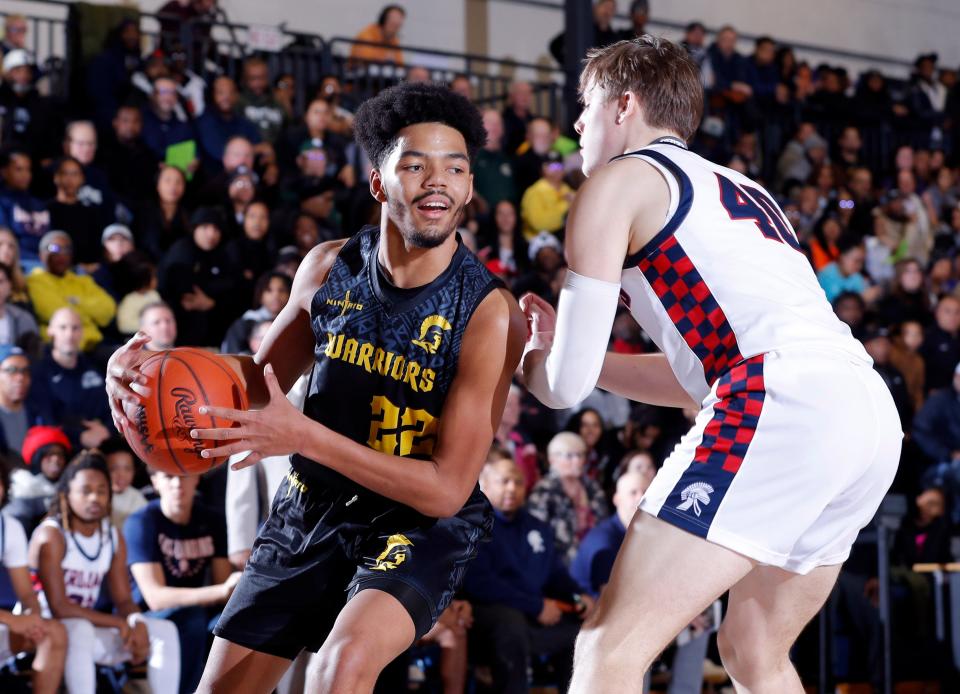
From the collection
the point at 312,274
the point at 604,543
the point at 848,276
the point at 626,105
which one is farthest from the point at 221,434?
the point at 848,276

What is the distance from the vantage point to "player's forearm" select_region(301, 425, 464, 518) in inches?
120

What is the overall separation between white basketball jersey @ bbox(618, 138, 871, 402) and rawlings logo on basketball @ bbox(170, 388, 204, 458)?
1131 mm

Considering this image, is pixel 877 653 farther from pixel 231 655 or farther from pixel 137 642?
pixel 231 655

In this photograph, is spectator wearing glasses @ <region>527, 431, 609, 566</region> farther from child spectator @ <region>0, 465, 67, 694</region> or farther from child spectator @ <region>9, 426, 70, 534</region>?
child spectator @ <region>0, 465, 67, 694</region>

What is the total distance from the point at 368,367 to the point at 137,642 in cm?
318

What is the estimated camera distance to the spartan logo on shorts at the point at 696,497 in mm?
2838

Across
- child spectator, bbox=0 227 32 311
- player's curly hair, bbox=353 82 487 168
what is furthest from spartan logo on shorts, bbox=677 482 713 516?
child spectator, bbox=0 227 32 311

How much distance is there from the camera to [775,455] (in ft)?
9.35

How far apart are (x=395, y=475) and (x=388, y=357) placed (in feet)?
1.25

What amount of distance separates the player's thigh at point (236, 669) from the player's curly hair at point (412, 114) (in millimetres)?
1391

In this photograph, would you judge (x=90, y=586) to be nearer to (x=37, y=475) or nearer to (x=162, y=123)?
(x=37, y=475)

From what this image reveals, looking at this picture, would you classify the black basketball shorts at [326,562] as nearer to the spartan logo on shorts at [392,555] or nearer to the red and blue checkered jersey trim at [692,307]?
the spartan logo on shorts at [392,555]

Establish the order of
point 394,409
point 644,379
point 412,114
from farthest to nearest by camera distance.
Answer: point 644,379, point 412,114, point 394,409

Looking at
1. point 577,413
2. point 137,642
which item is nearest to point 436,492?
point 137,642
